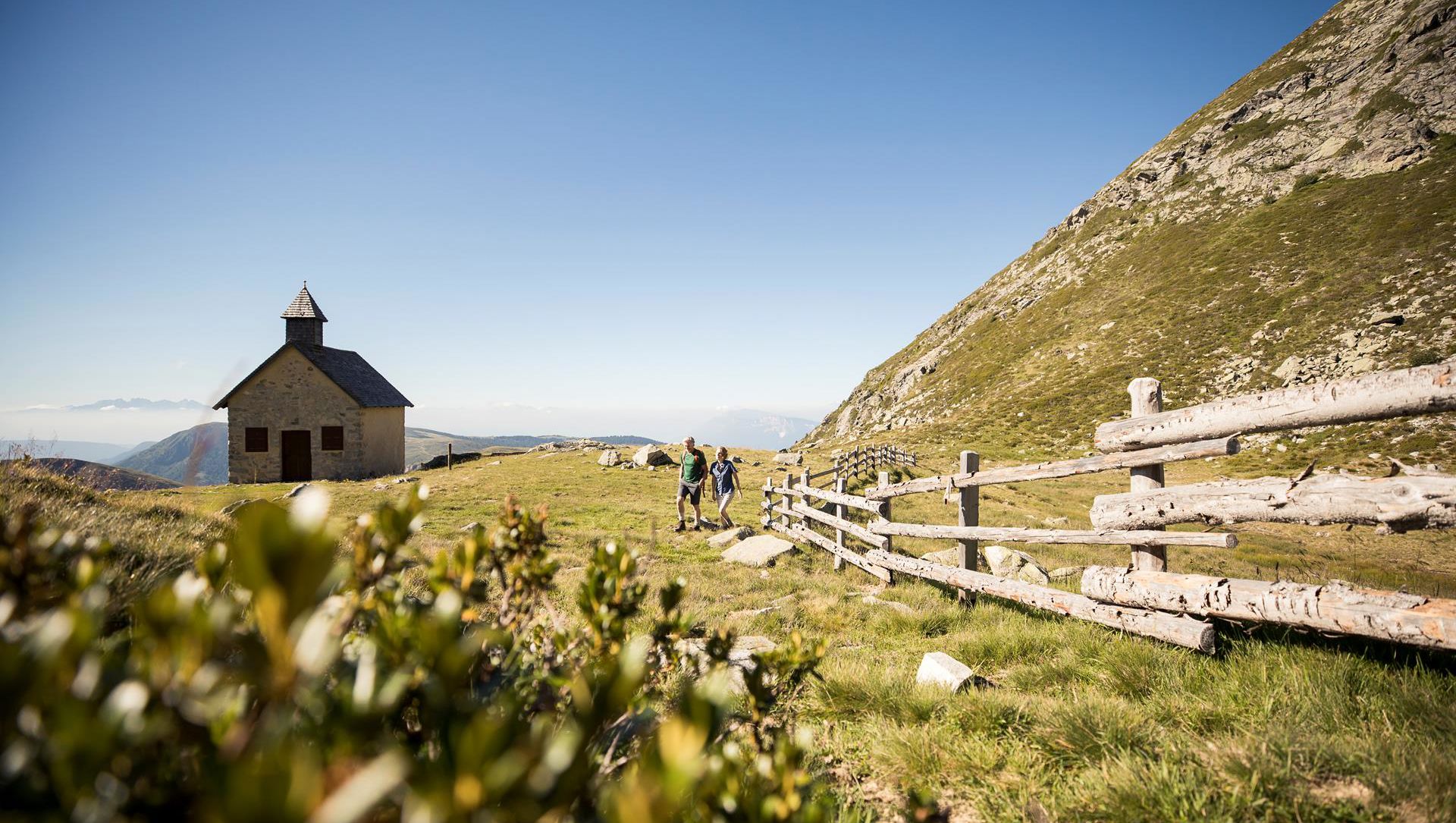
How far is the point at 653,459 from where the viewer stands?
28562mm

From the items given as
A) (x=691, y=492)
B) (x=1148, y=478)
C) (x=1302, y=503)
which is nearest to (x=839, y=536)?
(x=691, y=492)

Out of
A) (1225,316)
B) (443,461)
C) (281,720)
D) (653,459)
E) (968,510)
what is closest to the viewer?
(281,720)

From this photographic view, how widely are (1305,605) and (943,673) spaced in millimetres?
2239

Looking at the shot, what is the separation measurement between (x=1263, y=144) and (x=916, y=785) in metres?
94.7

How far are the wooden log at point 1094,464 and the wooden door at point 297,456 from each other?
3028 cm

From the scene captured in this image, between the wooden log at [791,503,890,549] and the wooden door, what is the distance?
86.6 feet

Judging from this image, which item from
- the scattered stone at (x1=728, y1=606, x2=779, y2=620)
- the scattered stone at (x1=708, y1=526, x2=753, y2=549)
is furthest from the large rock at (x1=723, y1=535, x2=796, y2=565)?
the scattered stone at (x1=728, y1=606, x2=779, y2=620)

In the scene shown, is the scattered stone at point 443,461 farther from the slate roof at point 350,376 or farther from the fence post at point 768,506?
the fence post at point 768,506

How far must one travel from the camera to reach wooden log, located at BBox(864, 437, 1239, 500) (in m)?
4.14

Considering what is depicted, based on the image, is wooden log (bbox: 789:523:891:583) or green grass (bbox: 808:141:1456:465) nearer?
wooden log (bbox: 789:523:891:583)

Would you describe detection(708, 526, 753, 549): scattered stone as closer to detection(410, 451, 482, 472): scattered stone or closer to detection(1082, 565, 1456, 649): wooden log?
detection(1082, 565, 1456, 649): wooden log

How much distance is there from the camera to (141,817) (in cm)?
81

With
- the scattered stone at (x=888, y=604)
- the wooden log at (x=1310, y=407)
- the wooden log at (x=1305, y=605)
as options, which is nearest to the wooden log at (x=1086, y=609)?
the wooden log at (x=1305, y=605)

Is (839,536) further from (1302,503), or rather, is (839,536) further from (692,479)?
(1302,503)
